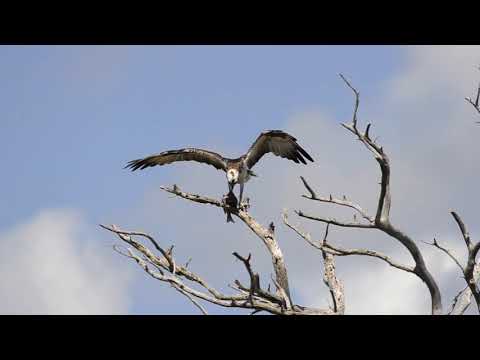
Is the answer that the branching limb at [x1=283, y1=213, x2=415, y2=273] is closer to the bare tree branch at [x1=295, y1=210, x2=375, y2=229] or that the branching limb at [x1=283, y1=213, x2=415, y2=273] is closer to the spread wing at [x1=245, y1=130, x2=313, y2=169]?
the bare tree branch at [x1=295, y1=210, x2=375, y2=229]

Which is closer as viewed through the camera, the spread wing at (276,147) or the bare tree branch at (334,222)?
the bare tree branch at (334,222)

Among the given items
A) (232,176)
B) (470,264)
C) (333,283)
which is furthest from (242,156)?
(470,264)

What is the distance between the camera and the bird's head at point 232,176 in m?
11.5

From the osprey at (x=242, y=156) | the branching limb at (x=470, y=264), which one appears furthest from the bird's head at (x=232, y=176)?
the branching limb at (x=470, y=264)

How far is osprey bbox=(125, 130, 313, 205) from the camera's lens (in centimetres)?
1158

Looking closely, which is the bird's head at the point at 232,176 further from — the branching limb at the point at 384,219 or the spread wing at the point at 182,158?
the branching limb at the point at 384,219

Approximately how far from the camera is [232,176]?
1152 centimetres

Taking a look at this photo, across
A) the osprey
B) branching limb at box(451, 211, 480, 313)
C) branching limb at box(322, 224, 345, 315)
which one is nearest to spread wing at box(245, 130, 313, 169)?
the osprey
